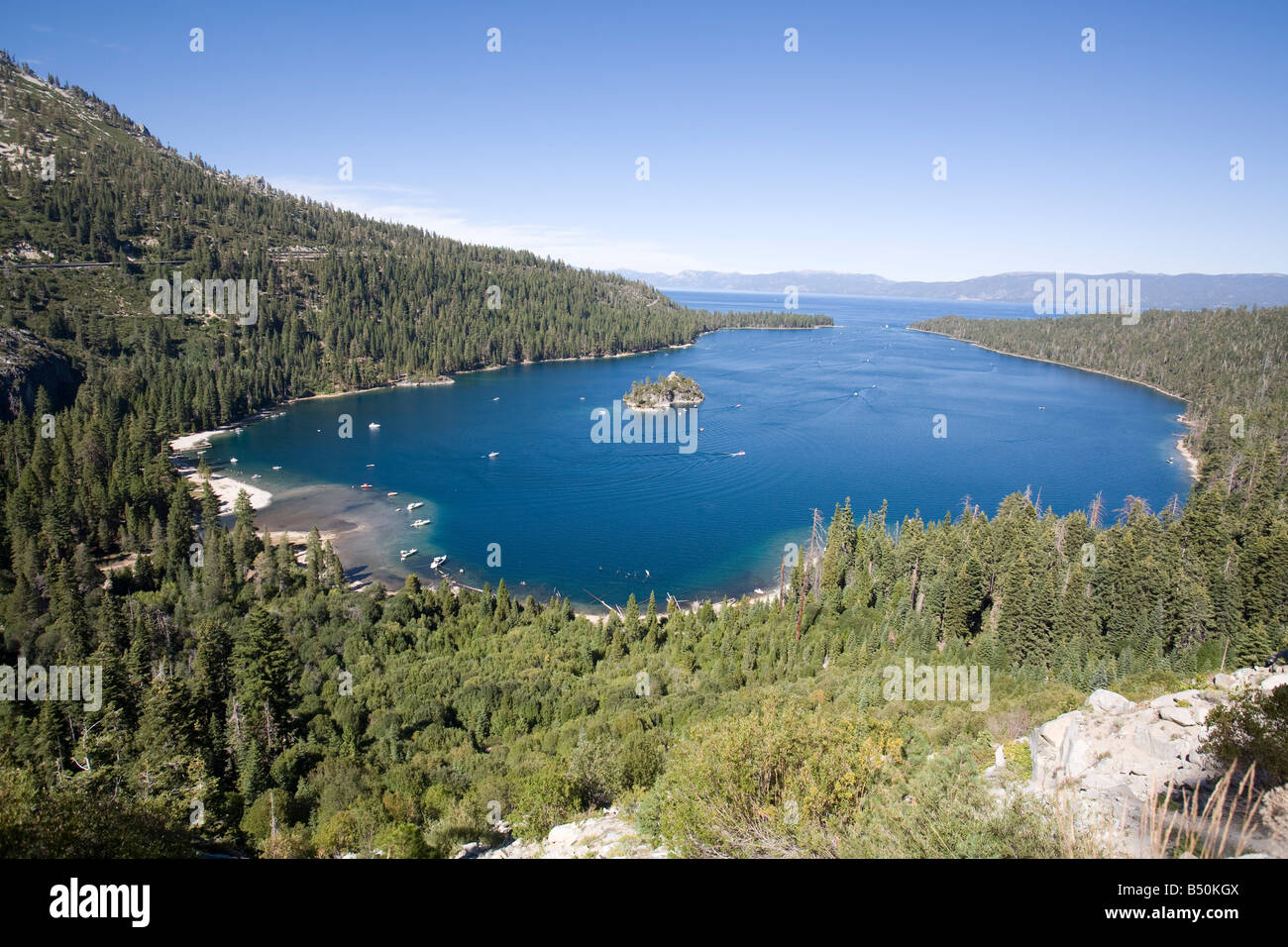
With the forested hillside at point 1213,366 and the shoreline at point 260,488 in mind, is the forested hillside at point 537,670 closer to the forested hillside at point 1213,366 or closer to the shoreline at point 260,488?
the forested hillside at point 1213,366

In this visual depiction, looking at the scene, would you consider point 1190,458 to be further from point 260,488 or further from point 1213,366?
point 260,488

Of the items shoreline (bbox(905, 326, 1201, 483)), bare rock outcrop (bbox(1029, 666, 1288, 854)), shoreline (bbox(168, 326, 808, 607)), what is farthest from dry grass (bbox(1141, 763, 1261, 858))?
shoreline (bbox(905, 326, 1201, 483))

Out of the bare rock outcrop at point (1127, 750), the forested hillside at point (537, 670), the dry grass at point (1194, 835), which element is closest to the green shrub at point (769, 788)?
the forested hillside at point (537, 670)

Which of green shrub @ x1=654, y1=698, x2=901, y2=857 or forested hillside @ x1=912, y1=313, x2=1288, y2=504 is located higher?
forested hillside @ x1=912, y1=313, x2=1288, y2=504

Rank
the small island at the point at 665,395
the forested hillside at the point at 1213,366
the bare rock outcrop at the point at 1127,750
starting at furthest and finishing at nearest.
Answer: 1. the small island at the point at 665,395
2. the forested hillside at the point at 1213,366
3. the bare rock outcrop at the point at 1127,750

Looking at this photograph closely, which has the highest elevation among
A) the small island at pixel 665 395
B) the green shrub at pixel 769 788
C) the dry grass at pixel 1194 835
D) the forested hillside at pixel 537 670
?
the small island at pixel 665 395

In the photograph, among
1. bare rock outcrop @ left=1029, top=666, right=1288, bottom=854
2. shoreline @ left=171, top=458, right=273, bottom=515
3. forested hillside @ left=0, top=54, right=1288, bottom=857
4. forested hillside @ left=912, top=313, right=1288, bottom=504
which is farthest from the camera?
forested hillside @ left=912, top=313, right=1288, bottom=504

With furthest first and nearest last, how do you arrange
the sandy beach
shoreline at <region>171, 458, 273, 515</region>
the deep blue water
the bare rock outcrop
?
the sandy beach → shoreline at <region>171, 458, 273, 515</region> → the deep blue water → the bare rock outcrop

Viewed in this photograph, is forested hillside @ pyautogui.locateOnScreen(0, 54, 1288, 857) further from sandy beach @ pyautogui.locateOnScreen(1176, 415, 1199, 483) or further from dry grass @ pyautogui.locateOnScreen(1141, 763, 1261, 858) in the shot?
sandy beach @ pyautogui.locateOnScreen(1176, 415, 1199, 483)
